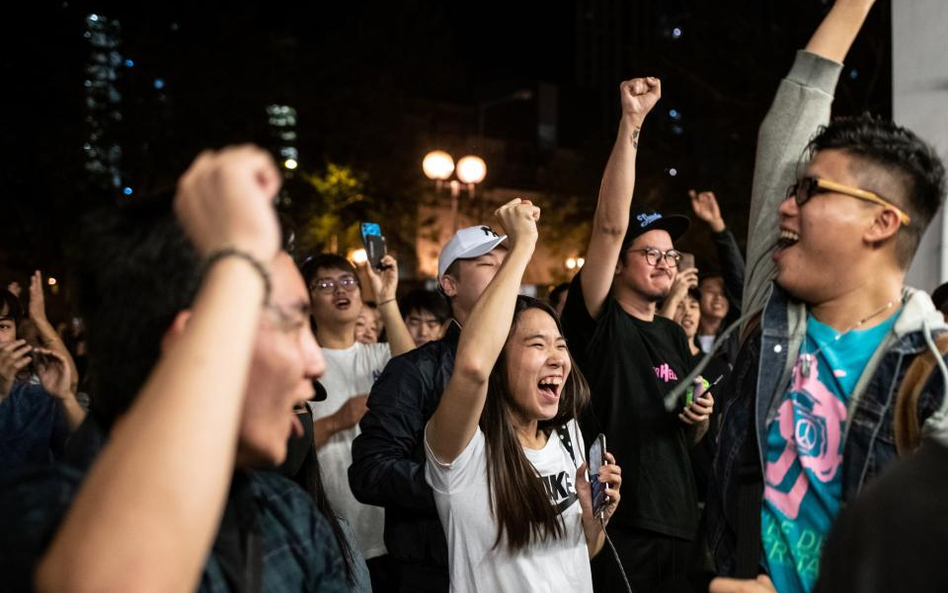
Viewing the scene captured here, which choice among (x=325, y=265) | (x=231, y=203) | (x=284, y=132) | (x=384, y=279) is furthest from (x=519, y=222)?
(x=284, y=132)

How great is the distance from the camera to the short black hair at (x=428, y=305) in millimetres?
7441

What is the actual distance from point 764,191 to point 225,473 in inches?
76.1

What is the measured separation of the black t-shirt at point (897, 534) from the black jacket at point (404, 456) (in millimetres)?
2215

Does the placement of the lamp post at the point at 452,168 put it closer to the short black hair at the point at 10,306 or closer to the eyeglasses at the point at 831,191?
the short black hair at the point at 10,306

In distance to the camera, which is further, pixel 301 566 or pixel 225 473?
pixel 301 566

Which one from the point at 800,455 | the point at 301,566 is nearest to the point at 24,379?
the point at 301,566

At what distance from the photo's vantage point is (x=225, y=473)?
131 centimetres

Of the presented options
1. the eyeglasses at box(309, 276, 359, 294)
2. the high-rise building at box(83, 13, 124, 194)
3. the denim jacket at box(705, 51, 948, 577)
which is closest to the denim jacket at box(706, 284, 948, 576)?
the denim jacket at box(705, 51, 948, 577)

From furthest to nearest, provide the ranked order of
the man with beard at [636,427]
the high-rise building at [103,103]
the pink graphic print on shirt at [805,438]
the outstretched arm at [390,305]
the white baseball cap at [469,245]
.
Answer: the high-rise building at [103,103], the outstretched arm at [390,305], the white baseball cap at [469,245], the man with beard at [636,427], the pink graphic print on shirt at [805,438]

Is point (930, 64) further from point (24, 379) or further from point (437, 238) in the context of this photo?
point (437, 238)

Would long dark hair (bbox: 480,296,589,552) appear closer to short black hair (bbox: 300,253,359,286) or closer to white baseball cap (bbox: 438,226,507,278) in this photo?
white baseball cap (bbox: 438,226,507,278)

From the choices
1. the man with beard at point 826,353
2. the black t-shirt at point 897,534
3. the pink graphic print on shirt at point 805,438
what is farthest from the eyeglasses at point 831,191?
the black t-shirt at point 897,534

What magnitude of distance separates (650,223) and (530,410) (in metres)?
1.73

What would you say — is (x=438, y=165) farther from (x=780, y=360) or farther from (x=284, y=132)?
(x=780, y=360)
